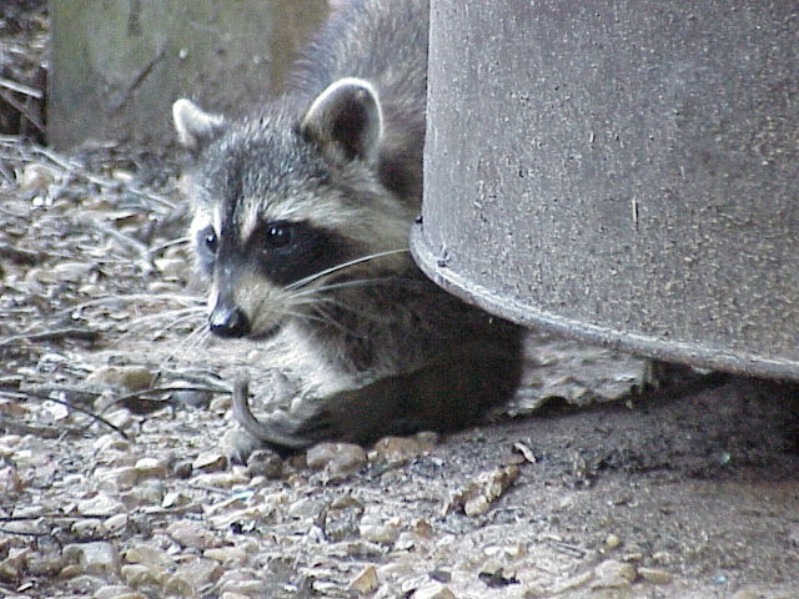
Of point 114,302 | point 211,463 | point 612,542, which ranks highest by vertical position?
point 612,542

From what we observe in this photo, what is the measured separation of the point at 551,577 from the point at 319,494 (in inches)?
27.7

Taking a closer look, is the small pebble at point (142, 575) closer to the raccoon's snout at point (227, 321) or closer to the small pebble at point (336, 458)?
the small pebble at point (336, 458)

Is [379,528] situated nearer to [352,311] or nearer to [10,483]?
[10,483]

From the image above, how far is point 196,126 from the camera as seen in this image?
13.6 ft

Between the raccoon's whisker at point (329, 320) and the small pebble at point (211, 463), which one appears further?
the raccoon's whisker at point (329, 320)

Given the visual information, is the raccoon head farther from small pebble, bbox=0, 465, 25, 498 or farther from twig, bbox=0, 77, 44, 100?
twig, bbox=0, 77, 44, 100

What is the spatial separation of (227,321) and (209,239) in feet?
1.36

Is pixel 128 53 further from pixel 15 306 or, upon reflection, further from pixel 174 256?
pixel 15 306

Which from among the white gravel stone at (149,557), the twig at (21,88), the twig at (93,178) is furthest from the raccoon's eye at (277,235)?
the twig at (21,88)

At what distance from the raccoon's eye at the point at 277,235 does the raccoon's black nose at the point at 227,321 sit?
25 centimetres

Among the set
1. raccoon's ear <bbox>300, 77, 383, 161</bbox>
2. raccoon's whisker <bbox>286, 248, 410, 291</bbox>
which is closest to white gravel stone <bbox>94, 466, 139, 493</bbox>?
raccoon's whisker <bbox>286, 248, 410, 291</bbox>

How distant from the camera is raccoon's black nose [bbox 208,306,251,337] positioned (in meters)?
3.52

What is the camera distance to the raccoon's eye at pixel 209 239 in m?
3.84

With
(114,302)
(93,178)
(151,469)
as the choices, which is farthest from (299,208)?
(93,178)
